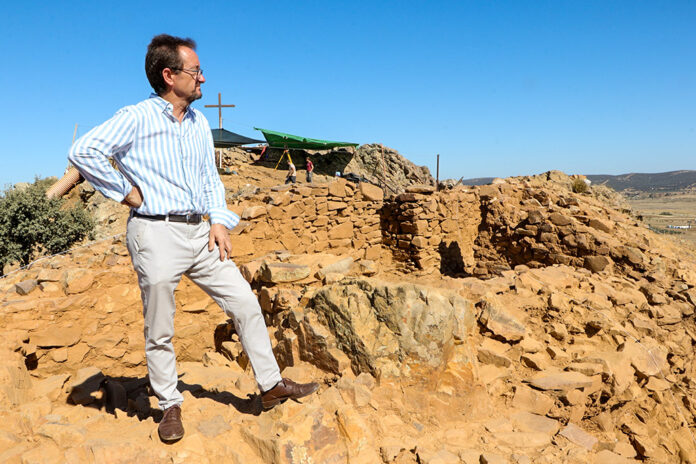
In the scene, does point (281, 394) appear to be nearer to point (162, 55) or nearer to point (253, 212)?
point (162, 55)

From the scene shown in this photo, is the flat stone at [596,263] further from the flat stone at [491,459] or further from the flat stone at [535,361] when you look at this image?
the flat stone at [491,459]

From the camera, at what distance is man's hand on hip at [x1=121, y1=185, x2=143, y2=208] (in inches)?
78.5

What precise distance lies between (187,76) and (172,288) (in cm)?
111

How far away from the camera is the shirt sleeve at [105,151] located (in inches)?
74.7

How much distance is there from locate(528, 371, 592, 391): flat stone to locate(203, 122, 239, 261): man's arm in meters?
2.47

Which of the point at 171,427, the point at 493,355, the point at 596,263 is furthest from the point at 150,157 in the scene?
the point at 596,263

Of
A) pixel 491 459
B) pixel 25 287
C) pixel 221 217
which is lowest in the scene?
pixel 491 459

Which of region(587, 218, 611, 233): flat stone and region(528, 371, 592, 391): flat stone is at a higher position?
region(587, 218, 611, 233): flat stone

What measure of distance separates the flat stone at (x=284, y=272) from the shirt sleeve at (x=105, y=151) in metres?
2.49

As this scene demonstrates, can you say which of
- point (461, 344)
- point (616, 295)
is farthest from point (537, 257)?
point (461, 344)

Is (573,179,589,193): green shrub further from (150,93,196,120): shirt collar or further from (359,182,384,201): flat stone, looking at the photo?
(150,93,196,120): shirt collar

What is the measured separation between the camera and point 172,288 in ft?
6.99

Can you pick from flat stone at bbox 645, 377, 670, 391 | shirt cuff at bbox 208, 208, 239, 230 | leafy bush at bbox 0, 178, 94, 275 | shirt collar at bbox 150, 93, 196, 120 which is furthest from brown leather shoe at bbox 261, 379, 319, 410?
leafy bush at bbox 0, 178, 94, 275

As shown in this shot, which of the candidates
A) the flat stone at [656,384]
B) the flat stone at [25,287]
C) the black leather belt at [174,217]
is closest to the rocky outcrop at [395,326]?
the black leather belt at [174,217]
